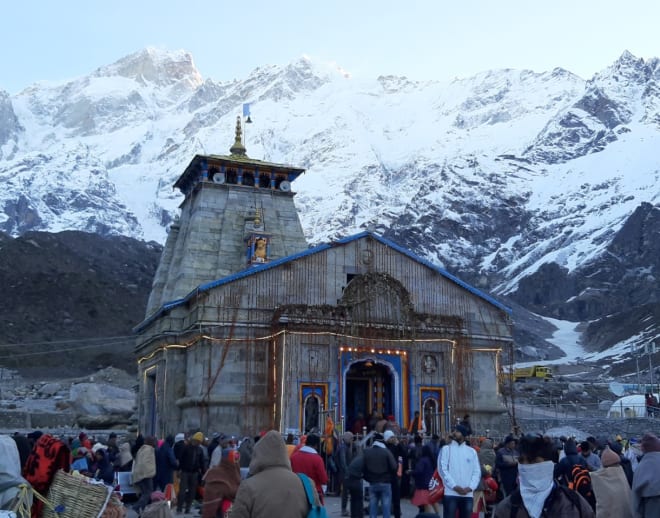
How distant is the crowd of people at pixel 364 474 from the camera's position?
6.16m

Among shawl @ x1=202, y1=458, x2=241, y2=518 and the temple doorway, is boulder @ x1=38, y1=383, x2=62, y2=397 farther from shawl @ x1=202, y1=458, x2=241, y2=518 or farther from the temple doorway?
shawl @ x1=202, y1=458, x2=241, y2=518

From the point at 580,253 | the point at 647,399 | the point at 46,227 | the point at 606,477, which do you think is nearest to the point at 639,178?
the point at 580,253

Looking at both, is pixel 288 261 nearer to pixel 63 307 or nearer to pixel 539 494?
pixel 539 494

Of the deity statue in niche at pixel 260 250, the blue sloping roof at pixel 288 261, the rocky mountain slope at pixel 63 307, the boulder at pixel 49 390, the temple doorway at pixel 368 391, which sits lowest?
the temple doorway at pixel 368 391

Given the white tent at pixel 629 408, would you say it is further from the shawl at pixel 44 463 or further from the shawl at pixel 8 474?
the shawl at pixel 8 474

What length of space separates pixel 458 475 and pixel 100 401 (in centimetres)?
3791

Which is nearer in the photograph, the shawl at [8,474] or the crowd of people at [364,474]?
the shawl at [8,474]

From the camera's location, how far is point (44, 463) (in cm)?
648

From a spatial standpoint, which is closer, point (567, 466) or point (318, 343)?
point (567, 466)

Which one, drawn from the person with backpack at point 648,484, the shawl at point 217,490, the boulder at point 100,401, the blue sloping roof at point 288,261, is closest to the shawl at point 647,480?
the person with backpack at point 648,484

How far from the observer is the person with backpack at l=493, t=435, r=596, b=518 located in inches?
254

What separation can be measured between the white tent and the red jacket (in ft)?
107

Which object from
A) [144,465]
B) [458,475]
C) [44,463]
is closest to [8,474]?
[44,463]

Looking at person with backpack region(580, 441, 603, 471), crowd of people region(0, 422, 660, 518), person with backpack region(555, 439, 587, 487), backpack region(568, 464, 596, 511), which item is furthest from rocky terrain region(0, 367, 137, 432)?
backpack region(568, 464, 596, 511)
